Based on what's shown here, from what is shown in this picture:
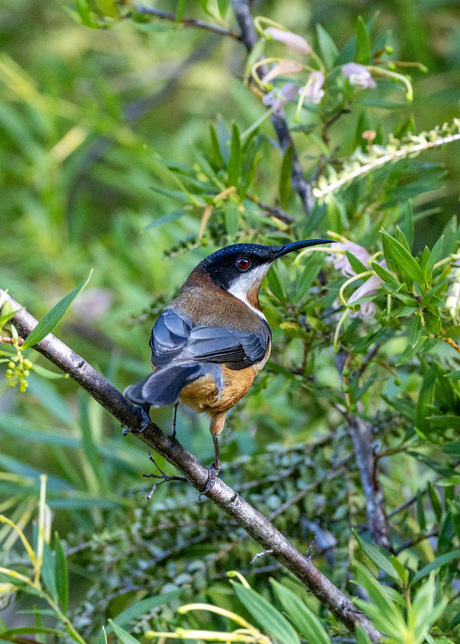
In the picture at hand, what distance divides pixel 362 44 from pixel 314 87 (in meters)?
0.21

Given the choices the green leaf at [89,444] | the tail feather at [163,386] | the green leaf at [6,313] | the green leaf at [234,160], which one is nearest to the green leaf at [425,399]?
the tail feather at [163,386]

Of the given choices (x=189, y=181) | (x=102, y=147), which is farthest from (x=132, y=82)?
(x=189, y=181)

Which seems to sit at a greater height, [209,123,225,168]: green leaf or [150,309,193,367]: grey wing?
[209,123,225,168]: green leaf

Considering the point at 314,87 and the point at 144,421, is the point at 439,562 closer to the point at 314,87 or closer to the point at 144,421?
the point at 144,421

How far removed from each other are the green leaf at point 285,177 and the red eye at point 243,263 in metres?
0.25

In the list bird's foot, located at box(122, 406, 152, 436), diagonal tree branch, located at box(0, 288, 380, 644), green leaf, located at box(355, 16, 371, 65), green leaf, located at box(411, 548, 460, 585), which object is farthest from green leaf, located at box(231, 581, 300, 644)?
green leaf, located at box(355, 16, 371, 65)

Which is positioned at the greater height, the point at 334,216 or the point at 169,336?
the point at 334,216

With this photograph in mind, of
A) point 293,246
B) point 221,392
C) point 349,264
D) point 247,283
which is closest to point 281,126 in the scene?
point 293,246

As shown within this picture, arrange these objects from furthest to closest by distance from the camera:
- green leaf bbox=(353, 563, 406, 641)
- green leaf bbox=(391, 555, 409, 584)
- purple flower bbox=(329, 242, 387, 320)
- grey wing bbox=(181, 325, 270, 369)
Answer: grey wing bbox=(181, 325, 270, 369) → purple flower bbox=(329, 242, 387, 320) → green leaf bbox=(391, 555, 409, 584) → green leaf bbox=(353, 563, 406, 641)

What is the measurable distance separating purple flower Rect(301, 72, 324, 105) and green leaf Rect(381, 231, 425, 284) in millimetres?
780

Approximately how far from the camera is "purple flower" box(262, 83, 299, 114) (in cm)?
229

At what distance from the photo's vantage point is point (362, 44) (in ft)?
7.39

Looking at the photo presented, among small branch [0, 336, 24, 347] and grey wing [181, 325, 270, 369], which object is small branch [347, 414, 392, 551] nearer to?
grey wing [181, 325, 270, 369]

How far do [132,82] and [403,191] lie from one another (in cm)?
401
